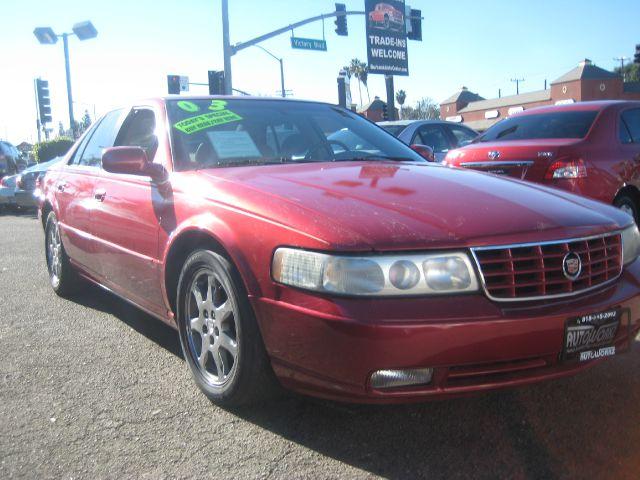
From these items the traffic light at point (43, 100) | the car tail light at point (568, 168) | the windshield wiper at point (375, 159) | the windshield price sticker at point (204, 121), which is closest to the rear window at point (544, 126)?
the car tail light at point (568, 168)

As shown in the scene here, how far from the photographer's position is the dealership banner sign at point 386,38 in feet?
103

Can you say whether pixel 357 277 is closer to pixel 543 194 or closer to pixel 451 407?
pixel 451 407

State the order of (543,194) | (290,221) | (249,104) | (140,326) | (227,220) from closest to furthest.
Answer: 1. (290,221)
2. (227,220)
3. (543,194)
4. (249,104)
5. (140,326)

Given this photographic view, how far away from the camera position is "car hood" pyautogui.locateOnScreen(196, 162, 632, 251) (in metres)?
2.35

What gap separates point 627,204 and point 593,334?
430cm

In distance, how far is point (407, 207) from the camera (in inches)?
101

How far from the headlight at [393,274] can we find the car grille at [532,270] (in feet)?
0.25

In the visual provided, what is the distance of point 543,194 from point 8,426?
2.69m

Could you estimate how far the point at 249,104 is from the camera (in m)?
3.96

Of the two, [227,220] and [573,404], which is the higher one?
[227,220]

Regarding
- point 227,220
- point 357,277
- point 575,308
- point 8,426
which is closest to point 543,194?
point 575,308

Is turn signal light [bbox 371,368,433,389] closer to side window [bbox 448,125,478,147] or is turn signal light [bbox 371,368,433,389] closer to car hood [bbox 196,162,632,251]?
car hood [bbox 196,162,632,251]

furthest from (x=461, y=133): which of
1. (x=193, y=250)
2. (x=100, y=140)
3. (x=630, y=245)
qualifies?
(x=193, y=250)

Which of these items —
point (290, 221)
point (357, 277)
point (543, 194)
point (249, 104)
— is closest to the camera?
point (357, 277)
